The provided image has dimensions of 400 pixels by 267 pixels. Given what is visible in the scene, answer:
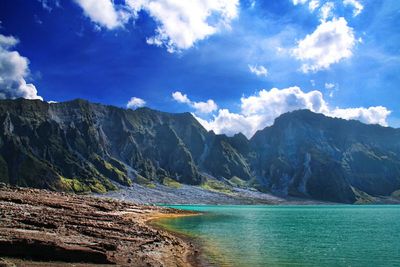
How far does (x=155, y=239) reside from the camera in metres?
51.2

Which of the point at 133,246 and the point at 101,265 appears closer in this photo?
the point at 101,265

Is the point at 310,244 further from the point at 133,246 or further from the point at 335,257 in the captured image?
the point at 133,246

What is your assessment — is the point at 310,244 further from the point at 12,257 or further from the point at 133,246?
the point at 12,257

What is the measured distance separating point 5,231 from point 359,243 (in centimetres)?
5333

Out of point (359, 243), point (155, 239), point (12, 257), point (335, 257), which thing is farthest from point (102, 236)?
point (359, 243)

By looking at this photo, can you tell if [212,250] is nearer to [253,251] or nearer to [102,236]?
[253,251]

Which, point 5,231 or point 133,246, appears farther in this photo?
point 133,246

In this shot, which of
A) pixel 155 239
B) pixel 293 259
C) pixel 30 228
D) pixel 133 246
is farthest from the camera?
pixel 155 239

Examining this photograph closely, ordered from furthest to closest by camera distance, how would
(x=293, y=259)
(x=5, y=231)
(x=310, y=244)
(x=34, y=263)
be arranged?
(x=310, y=244)
(x=293, y=259)
(x=5, y=231)
(x=34, y=263)

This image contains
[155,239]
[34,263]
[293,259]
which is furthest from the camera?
[155,239]

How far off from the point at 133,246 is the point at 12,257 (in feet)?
52.1

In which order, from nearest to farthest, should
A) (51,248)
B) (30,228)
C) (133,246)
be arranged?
(51,248) < (30,228) < (133,246)

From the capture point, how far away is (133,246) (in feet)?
143

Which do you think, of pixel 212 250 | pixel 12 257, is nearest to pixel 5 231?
pixel 12 257
